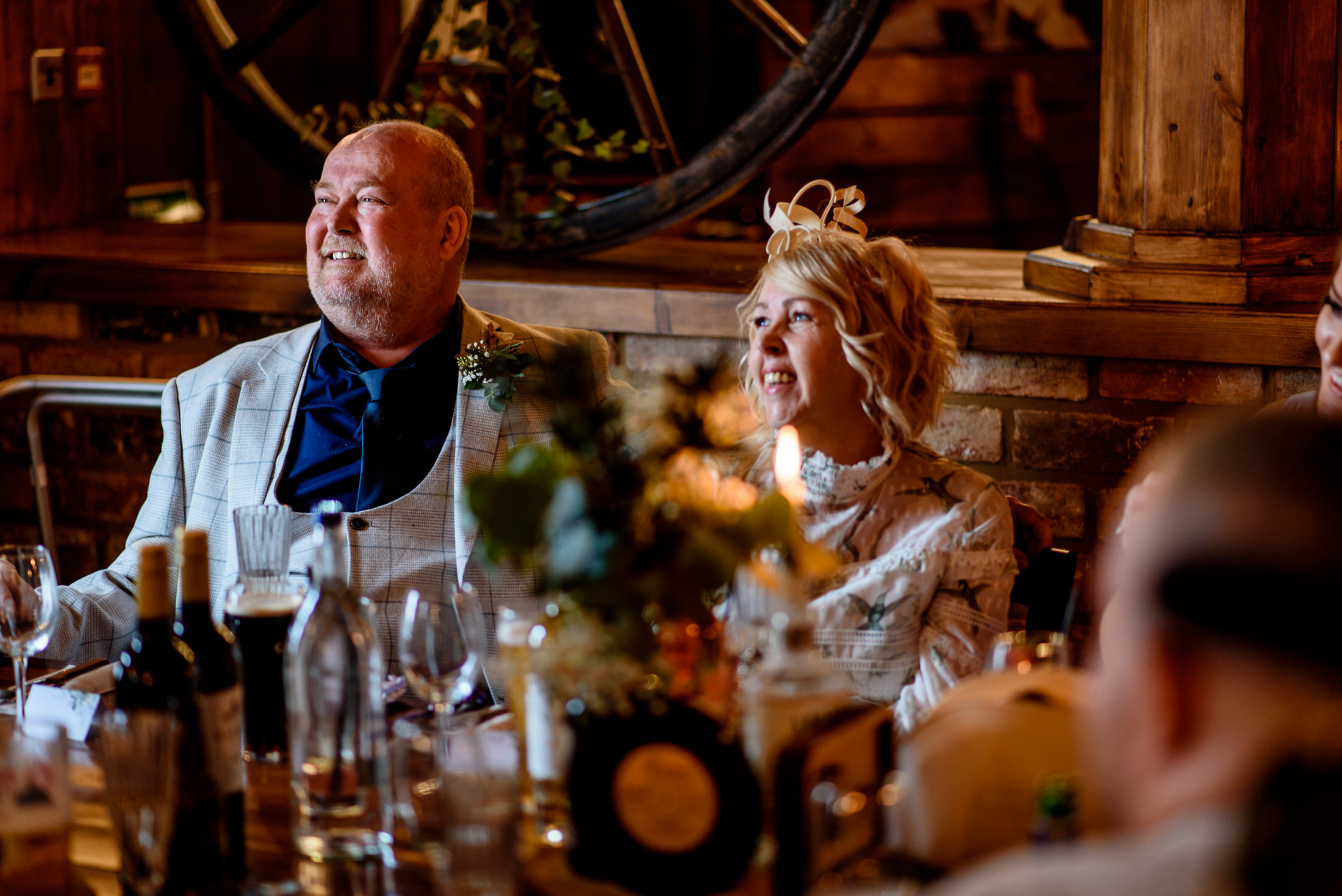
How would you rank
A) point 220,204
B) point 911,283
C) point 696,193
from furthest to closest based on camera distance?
point 220,204
point 696,193
point 911,283

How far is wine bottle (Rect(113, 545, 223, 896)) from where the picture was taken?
101 centimetres

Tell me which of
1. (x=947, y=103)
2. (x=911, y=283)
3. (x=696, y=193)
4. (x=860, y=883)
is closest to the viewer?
(x=860, y=883)

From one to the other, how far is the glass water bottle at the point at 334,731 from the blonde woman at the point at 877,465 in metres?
0.66

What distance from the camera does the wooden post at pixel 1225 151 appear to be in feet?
6.46

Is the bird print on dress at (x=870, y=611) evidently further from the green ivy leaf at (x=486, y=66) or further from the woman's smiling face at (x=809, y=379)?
the green ivy leaf at (x=486, y=66)

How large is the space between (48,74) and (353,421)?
147 cm

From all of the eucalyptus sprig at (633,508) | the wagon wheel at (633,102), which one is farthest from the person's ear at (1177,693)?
the wagon wheel at (633,102)

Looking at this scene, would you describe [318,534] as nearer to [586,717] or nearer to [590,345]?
[586,717]

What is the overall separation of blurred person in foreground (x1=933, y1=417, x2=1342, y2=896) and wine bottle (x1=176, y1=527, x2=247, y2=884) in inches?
24.7

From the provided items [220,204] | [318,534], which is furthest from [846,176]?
[318,534]

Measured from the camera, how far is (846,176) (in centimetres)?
488

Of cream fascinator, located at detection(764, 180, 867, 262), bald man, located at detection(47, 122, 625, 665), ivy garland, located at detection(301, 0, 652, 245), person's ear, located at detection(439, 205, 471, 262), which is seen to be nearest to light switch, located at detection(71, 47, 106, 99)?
ivy garland, located at detection(301, 0, 652, 245)

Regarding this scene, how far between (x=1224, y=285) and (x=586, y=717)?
4.66 ft

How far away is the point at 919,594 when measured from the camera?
5.39ft
